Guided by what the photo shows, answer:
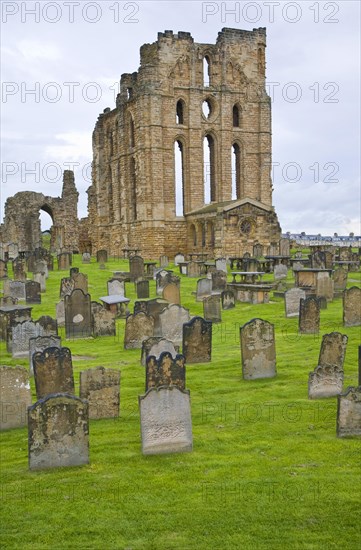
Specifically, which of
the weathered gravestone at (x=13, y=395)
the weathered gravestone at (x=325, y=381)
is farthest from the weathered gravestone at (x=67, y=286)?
the weathered gravestone at (x=325, y=381)

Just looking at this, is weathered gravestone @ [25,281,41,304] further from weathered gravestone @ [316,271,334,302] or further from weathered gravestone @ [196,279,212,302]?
weathered gravestone @ [316,271,334,302]

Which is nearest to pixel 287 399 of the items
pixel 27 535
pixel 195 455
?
pixel 195 455

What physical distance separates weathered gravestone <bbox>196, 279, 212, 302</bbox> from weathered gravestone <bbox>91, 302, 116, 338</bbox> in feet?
18.8

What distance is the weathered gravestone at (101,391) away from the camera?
9.84 m

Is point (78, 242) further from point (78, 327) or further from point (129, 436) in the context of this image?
point (129, 436)

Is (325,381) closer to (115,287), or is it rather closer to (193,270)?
(115,287)

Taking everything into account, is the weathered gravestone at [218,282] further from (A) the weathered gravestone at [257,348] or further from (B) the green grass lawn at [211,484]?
(B) the green grass lawn at [211,484]

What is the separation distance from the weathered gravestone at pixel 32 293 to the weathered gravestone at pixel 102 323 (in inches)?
232

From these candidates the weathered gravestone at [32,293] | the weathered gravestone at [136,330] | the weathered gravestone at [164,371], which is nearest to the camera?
the weathered gravestone at [164,371]

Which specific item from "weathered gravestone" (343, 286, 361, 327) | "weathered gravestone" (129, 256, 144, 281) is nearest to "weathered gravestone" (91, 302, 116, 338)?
"weathered gravestone" (343, 286, 361, 327)

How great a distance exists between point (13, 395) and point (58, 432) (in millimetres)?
2110

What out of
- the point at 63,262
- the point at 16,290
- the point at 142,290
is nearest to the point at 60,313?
the point at 142,290

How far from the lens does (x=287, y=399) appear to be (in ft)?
34.9

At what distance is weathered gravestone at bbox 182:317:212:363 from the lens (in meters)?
13.4
